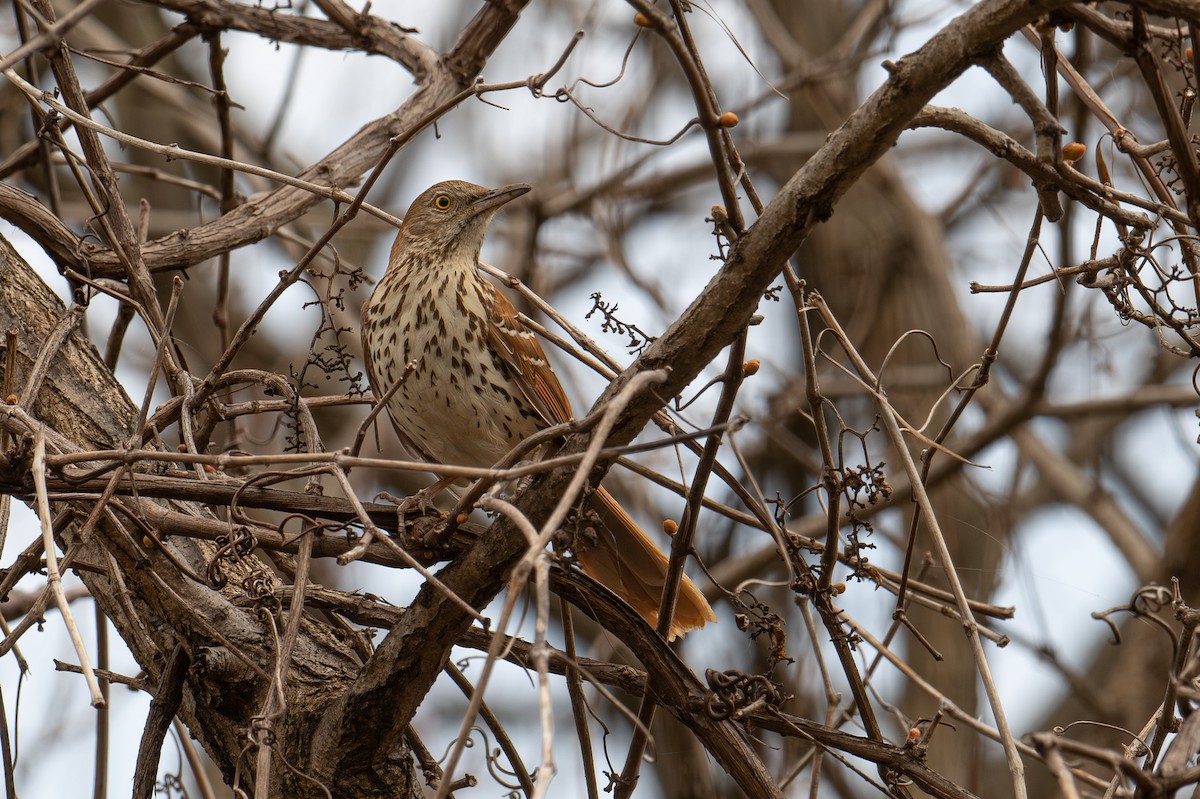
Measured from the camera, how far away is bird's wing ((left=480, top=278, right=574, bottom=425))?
349cm

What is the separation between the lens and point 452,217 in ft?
13.1

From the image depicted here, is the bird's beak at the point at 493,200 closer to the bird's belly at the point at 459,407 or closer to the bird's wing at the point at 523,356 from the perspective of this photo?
the bird's wing at the point at 523,356

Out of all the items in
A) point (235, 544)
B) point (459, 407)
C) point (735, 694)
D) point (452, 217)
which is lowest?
point (735, 694)

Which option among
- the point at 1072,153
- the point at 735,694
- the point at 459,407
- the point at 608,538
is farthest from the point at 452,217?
the point at 1072,153

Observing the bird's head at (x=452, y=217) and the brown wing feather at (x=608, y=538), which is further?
the bird's head at (x=452, y=217)

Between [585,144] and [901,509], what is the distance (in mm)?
2964

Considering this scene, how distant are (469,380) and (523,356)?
7.0 inches

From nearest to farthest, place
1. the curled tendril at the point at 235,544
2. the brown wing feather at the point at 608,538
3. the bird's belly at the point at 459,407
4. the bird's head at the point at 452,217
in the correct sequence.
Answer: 1. the curled tendril at the point at 235,544
2. the brown wing feather at the point at 608,538
3. the bird's belly at the point at 459,407
4. the bird's head at the point at 452,217

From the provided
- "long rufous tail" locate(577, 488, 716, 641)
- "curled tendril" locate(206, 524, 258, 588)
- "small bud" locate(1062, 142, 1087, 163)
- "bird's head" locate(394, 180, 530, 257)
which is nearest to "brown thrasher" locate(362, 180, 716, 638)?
"long rufous tail" locate(577, 488, 716, 641)

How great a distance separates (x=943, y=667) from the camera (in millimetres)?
6297

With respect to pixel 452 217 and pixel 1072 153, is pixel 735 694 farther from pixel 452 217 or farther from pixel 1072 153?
pixel 452 217

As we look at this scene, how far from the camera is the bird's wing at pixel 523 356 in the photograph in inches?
137

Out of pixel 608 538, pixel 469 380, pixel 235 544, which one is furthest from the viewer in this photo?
pixel 469 380

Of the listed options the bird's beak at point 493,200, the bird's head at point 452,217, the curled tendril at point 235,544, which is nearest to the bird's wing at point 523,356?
the bird's head at point 452,217
